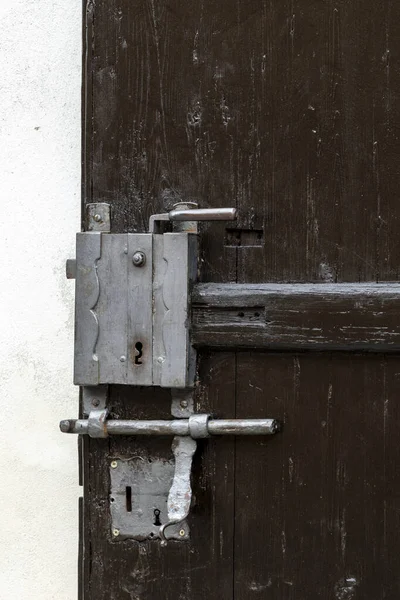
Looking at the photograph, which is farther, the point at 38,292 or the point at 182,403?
the point at 38,292

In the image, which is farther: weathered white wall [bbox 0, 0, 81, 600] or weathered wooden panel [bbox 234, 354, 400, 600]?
weathered white wall [bbox 0, 0, 81, 600]

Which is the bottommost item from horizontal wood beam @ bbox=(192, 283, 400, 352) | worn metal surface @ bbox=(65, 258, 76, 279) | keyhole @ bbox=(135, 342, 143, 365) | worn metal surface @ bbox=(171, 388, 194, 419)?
worn metal surface @ bbox=(171, 388, 194, 419)

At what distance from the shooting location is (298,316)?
1.22 metres

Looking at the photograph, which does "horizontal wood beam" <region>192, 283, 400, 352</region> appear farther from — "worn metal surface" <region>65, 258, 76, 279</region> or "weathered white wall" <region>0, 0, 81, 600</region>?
"weathered white wall" <region>0, 0, 81, 600</region>

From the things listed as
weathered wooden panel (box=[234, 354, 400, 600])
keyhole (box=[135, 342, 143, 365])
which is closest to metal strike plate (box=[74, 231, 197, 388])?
keyhole (box=[135, 342, 143, 365])

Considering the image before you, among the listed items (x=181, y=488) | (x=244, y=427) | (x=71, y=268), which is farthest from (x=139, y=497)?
(x=71, y=268)

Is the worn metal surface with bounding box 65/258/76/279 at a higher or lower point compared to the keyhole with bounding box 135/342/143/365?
higher

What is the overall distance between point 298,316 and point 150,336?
0.69ft

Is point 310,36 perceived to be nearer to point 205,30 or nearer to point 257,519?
point 205,30

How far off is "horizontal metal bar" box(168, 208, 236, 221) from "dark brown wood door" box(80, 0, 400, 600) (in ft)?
0.16

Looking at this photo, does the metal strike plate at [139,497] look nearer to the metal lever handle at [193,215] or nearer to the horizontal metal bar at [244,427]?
the horizontal metal bar at [244,427]

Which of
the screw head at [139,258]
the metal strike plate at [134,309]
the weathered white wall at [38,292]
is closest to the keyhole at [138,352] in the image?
the metal strike plate at [134,309]

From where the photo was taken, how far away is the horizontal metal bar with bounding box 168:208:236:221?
120 centimetres

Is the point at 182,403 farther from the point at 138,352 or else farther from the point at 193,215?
the point at 193,215
